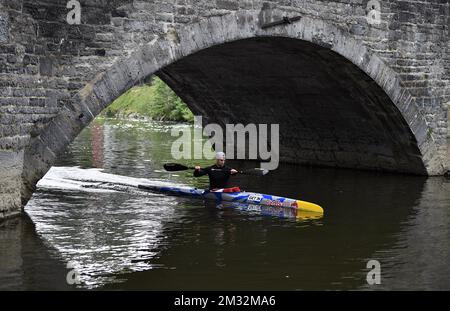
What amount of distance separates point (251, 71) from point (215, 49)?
2.01 metres

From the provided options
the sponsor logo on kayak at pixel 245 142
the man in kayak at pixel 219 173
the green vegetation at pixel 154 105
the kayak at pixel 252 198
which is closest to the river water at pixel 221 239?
the kayak at pixel 252 198

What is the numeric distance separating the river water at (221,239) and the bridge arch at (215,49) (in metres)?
0.94

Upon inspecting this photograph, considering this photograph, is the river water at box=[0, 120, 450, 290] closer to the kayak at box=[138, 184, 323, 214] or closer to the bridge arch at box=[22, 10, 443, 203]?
the kayak at box=[138, 184, 323, 214]

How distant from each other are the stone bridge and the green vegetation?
2579cm

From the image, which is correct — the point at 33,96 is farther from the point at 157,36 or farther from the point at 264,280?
the point at 264,280

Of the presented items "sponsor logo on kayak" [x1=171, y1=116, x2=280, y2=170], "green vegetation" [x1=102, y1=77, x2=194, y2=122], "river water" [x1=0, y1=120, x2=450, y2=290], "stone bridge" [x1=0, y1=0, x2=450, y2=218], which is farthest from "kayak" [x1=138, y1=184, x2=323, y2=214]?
"green vegetation" [x1=102, y1=77, x2=194, y2=122]

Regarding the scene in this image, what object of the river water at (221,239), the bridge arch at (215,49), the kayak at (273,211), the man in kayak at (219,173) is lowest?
the river water at (221,239)

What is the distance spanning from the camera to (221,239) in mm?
10719

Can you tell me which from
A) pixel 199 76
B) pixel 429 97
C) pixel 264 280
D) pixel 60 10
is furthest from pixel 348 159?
pixel 264 280

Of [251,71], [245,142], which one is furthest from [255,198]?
[245,142]

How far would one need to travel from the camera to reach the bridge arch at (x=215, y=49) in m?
11.2

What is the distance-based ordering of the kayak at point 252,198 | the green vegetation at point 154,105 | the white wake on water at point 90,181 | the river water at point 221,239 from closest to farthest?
the river water at point 221,239 → the kayak at point 252,198 → the white wake on water at point 90,181 → the green vegetation at point 154,105

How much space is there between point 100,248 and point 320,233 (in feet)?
10.9

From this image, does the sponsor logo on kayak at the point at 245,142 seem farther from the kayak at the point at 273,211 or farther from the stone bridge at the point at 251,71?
the kayak at the point at 273,211
